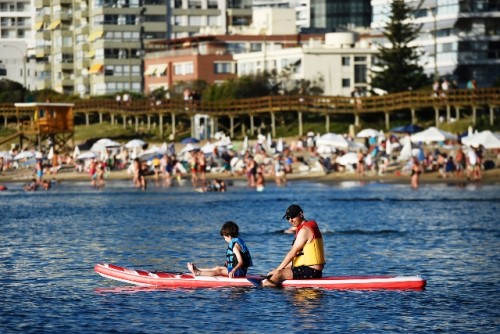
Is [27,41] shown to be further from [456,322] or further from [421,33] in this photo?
[456,322]

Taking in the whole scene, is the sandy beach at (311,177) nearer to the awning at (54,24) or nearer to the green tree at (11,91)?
the green tree at (11,91)

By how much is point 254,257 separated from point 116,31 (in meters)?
118

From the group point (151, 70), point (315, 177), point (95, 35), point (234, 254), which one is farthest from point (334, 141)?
point (95, 35)

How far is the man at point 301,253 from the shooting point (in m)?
27.1

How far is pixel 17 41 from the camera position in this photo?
567 feet

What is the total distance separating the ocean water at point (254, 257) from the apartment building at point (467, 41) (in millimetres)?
48427

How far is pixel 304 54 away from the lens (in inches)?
4877

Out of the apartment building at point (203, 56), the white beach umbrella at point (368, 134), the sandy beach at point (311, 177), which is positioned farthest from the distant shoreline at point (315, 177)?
the apartment building at point (203, 56)

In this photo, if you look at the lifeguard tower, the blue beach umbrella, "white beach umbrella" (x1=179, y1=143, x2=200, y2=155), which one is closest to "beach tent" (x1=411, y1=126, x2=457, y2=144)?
the blue beach umbrella

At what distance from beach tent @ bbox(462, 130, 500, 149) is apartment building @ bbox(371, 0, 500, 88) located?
1578 inches

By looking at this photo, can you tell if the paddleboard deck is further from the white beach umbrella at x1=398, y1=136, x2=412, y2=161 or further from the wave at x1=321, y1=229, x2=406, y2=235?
the white beach umbrella at x1=398, y1=136, x2=412, y2=161

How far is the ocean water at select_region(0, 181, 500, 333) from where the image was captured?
25797 millimetres

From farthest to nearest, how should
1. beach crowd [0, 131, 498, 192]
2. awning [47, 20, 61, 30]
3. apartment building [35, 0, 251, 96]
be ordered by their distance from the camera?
awning [47, 20, 61, 30]
apartment building [35, 0, 251, 96]
beach crowd [0, 131, 498, 192]

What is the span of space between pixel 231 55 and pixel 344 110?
Answer: 38983mm
